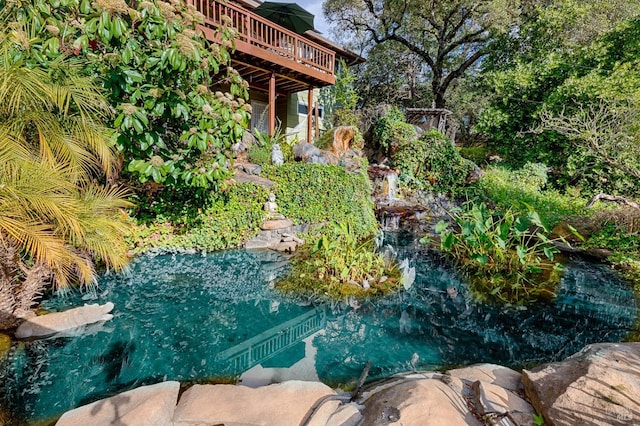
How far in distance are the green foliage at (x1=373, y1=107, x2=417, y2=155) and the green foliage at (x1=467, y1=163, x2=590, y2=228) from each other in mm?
2890

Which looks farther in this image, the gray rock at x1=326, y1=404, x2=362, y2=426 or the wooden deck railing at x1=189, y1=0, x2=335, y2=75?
the wooden deck railing at x1=189, y1=0, x2=335, y2=75

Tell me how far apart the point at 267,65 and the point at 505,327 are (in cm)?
899

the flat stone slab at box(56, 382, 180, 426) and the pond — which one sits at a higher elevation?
the flat stone slab at box(56, 382, 180, 426)

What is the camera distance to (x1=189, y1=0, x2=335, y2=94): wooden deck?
7.99 meters

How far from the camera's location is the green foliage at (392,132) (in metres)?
11.2

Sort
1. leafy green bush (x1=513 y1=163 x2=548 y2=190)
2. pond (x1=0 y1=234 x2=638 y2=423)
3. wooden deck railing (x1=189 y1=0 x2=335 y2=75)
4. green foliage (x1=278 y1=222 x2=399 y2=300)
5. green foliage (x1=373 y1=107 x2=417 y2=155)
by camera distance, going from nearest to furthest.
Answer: pond (x1=0 y1=234 x2=638 y2=423) < green foliage (x1=278 y1=222 x2=399 y2=300) < wooden deck railing (x1=189 y1=0 x2=335 y2=75) < leafy green bush (x1=513 y1=163 x2=548 y2=190) < green foliage (x1=373 y1=107 x2=417 y2=155)

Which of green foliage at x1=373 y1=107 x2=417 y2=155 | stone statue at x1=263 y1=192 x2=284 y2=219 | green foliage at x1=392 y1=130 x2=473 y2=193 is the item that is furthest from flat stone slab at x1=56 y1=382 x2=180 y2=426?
green foliage at x1=373 y1=107 x2=417 y2=155

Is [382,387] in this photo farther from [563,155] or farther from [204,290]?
[563,155]

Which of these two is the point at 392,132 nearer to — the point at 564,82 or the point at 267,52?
the point at 267,52

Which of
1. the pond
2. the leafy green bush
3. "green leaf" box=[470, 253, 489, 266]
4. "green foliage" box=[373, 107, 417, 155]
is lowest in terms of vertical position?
the pond

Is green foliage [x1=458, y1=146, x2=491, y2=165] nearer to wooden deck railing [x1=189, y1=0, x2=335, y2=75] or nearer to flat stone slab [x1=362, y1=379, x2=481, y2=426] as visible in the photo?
wooden deck railing [x1=189, y1=0, x2=335, y2=75]

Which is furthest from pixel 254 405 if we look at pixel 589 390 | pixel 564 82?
pixel 564 82

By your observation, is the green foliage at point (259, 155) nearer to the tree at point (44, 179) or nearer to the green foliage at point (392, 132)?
the tree at point (44, 179)

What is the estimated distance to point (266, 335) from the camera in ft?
10.9
